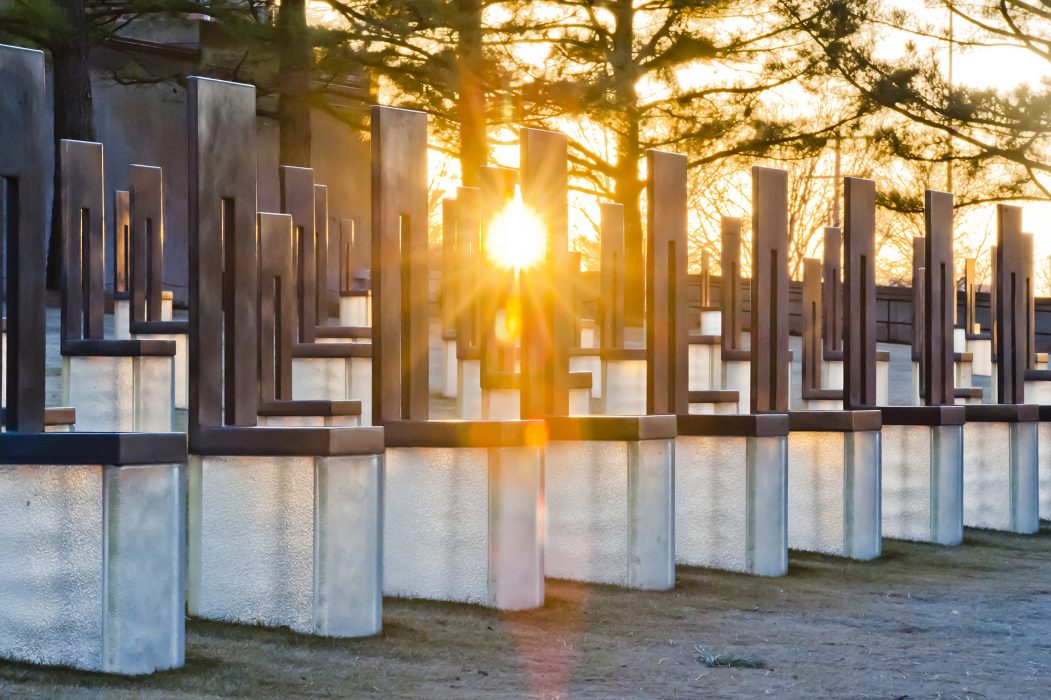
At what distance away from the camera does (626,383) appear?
37.3ft

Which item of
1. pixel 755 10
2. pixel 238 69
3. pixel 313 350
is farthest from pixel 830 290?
pixel 238 69

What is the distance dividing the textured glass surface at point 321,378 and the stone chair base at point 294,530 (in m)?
4.25

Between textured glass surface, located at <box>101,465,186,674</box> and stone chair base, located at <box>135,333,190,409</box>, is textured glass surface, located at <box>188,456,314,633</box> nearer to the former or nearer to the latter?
textured glass surface, located at <box>101,465,186,674</box>

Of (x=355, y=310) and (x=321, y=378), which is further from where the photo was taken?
(x=355, y=310)

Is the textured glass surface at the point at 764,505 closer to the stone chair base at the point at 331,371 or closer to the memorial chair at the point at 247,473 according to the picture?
the memorial chair at the point at 247,473

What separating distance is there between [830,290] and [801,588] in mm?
5651

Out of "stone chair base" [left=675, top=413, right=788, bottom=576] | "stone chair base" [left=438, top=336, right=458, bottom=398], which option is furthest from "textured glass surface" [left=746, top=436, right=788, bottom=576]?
"stone chair base" [left=438, top=336, right=458, bottom=398]

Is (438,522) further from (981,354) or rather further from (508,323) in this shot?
(981,354)

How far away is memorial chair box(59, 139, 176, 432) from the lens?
8.43 metres

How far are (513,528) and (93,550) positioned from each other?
1.85 metres

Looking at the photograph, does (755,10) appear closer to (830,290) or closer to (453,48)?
(453,48)

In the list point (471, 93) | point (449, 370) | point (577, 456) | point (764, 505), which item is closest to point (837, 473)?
point (764, 505)

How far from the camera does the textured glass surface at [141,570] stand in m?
4.46

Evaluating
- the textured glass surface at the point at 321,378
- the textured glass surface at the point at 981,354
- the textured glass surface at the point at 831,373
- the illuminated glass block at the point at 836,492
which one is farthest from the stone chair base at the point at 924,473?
the textured glass surface at the point at 981,354
